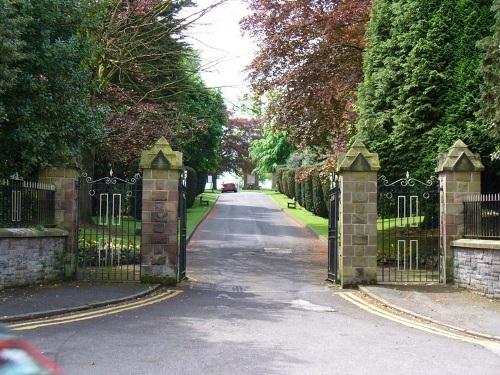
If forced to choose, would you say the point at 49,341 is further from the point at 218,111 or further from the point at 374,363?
the point at 218,111

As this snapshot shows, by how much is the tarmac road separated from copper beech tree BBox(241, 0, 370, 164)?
36.0 ft

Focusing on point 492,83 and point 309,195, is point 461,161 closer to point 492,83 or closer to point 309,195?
point 492,83

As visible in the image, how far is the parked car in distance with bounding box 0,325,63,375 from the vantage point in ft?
7.96

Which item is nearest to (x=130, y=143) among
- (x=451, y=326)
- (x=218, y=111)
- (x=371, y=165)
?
(x=371, y=165)

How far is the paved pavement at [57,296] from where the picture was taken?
1009cm

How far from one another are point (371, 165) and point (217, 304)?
4954mm

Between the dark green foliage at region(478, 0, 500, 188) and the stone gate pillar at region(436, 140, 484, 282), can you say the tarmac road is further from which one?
the dark green foliage at region(478, 0, 500, 188)

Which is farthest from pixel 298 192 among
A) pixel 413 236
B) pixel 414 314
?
pixel 414 314

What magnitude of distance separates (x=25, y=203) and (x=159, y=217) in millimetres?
2879

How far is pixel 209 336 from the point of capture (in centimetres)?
843

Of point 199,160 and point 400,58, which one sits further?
point 199,160

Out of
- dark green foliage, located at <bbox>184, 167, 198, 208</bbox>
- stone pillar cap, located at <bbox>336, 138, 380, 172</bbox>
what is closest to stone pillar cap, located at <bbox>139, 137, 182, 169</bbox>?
stone pillar cap, located at <bbox>336, 138, 380, 172</bbox>

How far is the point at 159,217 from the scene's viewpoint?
13.6m

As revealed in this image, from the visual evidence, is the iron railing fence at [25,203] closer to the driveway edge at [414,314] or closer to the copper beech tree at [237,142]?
the driveway edge at [414,314]
